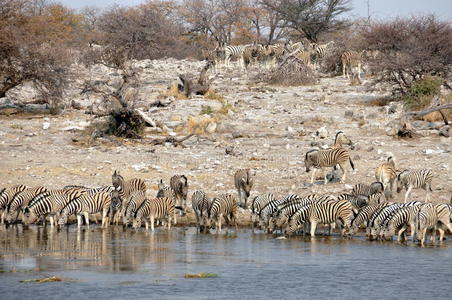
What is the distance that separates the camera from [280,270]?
12.8 metres

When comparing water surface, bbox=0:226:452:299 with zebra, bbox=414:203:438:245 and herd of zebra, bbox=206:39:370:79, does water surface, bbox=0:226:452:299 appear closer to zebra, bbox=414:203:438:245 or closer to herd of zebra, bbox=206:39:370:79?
zebra, bbox=414:203:438:245

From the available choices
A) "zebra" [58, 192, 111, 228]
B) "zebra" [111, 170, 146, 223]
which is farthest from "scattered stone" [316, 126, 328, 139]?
"zebra" [58, 192, 111, 228]

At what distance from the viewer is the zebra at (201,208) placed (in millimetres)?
16031

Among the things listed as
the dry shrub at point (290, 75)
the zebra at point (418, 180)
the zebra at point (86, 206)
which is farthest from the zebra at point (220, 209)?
the dry shrub at point (290, 75)

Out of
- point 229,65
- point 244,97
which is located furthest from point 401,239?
point 229,65

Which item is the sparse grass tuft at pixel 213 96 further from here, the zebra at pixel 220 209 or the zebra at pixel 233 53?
the zebra at pixel 220 209

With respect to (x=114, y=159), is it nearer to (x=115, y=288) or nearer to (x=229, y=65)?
(x=115, y=288)

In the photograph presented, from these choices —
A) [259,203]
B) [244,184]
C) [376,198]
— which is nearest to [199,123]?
[244,184]

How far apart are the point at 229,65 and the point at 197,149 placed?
1468 cm

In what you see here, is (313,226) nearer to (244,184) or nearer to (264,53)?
(244,184)

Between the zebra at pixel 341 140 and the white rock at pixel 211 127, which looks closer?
the zebra at pixel 341 140

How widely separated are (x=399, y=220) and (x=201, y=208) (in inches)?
141

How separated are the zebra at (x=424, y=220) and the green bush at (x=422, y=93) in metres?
12.1

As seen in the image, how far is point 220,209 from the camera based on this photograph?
1588cm
